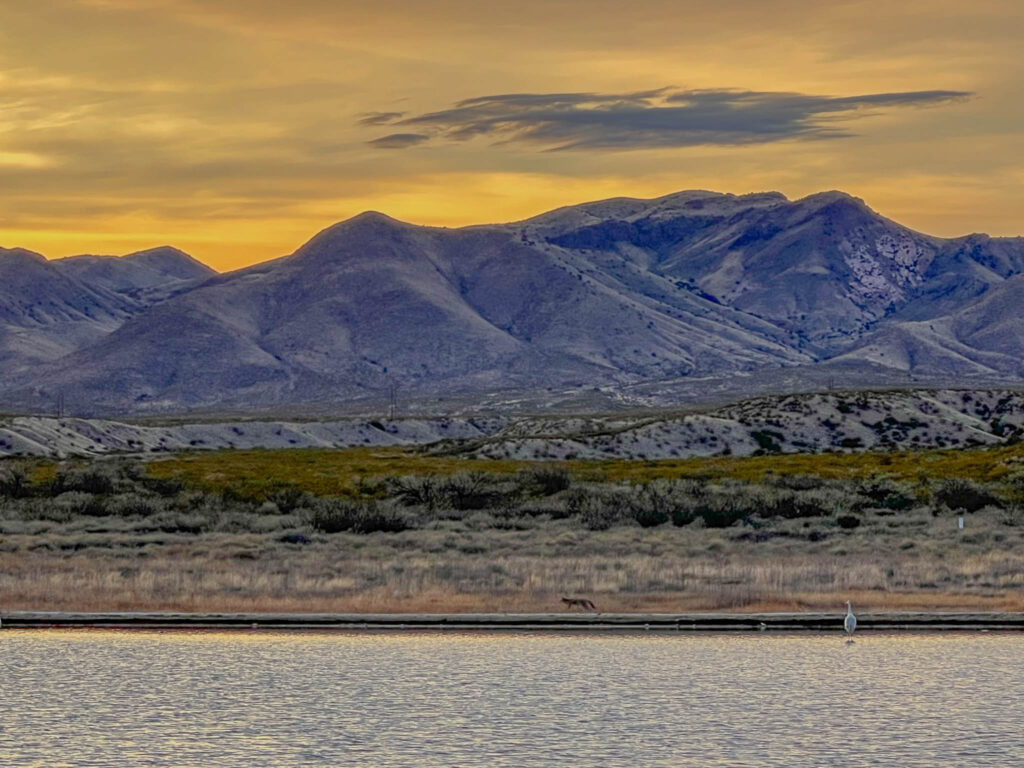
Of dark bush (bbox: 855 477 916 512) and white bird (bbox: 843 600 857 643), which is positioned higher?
dark bush (bbox: 855 477 916 512)

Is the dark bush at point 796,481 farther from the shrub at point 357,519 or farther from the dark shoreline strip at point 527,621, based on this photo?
the dark shoreline strip at point 527,621

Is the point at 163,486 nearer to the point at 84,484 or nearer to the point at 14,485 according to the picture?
the point at 84,484

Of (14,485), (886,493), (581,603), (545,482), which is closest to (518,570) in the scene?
(581,603)

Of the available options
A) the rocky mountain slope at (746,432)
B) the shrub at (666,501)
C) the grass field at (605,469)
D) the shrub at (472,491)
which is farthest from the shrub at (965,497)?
the rocky mountain slope at (746,432)

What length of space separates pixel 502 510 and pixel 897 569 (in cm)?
1892

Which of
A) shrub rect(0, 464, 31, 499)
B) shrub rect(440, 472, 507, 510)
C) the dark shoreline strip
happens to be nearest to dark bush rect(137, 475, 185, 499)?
shrub rect(0, 464, 31, 499)

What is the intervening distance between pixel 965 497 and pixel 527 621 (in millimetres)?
29349

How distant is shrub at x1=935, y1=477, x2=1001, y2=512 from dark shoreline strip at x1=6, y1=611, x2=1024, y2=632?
2532cm

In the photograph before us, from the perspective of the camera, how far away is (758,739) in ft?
49.7

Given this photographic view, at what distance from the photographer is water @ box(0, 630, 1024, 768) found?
14539 mm

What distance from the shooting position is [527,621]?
2403 cm

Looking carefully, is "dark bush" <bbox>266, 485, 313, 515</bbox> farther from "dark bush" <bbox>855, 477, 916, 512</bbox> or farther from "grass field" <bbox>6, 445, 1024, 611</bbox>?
"dark bush" <bbox>855, 477, 916, 512</bbox>

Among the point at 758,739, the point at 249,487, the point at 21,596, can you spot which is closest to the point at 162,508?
the point at 249,487

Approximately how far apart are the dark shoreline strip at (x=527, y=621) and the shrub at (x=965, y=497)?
25.3 m
